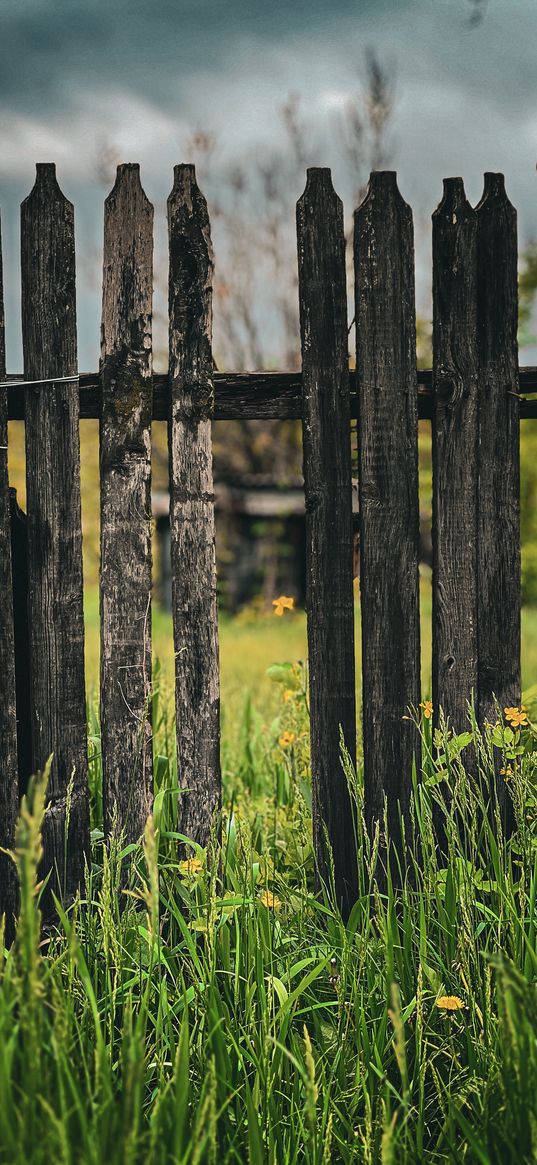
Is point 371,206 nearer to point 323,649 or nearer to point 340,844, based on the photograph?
point 323,649

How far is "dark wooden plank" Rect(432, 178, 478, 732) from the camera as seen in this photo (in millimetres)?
2766

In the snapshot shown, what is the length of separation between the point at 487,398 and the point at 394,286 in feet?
1.41

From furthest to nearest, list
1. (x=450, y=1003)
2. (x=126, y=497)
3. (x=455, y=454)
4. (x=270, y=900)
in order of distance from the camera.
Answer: (x=455, y=454)
(x=126, y=497)
(x=270, y=900)
(x=450, y=1003)

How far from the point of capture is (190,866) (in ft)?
8.38

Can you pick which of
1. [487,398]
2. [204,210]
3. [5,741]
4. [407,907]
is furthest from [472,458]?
[5,741]

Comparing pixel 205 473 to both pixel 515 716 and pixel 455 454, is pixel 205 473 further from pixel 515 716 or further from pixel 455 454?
pixel 515 716

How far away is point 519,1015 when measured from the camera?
1541 mm

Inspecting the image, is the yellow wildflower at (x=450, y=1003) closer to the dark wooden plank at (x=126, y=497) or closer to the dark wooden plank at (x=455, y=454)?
the dark wooden plank at (x=455, y=454)

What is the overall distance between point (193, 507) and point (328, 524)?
39cm

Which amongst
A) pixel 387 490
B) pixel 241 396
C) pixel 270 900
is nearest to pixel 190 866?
pixel 270 900

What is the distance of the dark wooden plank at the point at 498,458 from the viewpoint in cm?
279

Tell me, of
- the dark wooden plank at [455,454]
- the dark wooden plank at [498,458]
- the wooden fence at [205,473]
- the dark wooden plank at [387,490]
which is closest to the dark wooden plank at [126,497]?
the wooden fence at [205,473]

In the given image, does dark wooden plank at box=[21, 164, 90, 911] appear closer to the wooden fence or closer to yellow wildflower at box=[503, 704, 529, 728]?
the wooden fence

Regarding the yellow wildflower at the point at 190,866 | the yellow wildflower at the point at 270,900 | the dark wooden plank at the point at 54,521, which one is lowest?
the yellow wildflower at the point at 270,900
